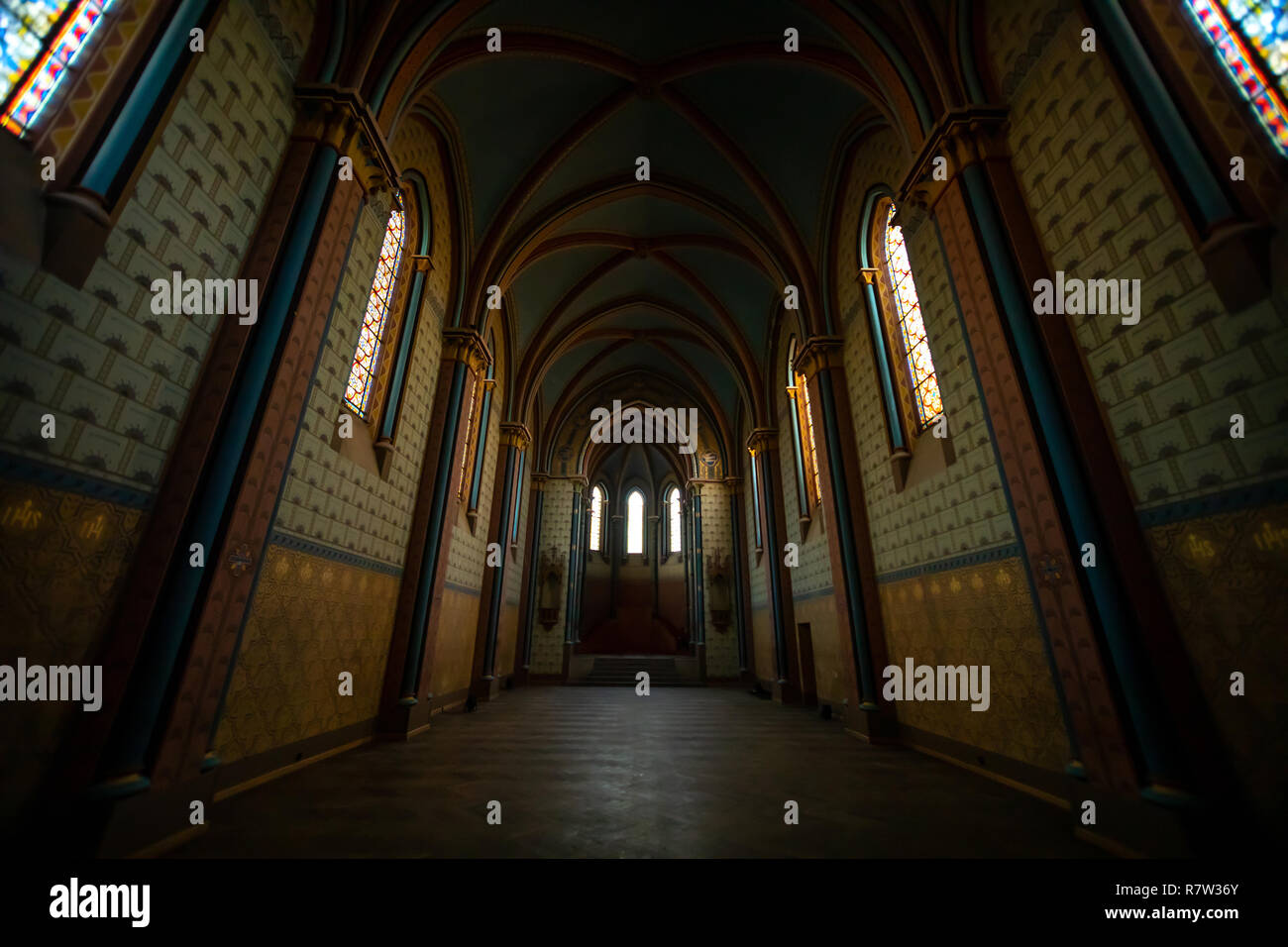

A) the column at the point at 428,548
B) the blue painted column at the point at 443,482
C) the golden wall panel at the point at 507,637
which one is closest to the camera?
the column at the point at 428,548

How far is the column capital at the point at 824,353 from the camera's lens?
8.26m

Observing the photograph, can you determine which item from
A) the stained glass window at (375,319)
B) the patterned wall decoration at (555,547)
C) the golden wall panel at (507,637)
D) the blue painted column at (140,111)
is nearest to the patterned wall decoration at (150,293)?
the blue painted column at (140,111)

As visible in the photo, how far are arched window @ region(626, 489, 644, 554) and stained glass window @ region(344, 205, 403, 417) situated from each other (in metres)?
19.2

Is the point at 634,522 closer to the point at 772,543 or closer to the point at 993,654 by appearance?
the point at 772,543

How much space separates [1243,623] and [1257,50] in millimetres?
3473

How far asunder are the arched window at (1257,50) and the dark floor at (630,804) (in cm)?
455

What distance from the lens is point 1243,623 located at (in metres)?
2.83

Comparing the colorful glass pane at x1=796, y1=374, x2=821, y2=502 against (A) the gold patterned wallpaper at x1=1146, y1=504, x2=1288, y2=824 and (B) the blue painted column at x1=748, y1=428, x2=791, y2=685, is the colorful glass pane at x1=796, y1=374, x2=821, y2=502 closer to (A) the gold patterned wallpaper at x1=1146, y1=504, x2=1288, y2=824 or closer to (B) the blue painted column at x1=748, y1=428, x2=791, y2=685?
(B) the blue painted column at x1=748, y1=428, x2=791, y2=685

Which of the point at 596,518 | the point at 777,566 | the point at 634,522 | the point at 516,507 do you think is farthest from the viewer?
the point at 634,522

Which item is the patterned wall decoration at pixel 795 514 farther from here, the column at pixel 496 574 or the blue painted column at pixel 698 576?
the column at pixel 496 574

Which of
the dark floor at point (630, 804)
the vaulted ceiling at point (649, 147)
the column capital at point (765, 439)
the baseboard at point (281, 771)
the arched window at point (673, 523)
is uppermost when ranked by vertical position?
the vaulted ceiling at point (649, 147)

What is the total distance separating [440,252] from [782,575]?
969 cm

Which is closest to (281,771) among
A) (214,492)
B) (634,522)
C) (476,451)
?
(214,492)
